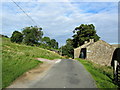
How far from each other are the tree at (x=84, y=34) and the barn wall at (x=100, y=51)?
58.4 ft

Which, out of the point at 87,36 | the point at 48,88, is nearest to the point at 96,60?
the point at 87,36

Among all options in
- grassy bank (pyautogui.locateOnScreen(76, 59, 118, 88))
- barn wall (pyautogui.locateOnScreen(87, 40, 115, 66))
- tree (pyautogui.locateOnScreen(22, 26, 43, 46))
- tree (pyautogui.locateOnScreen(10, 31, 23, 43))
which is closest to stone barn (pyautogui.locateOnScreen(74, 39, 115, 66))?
barn wall (pyautogui.locateOnScreen(87, 40, 115, 66))

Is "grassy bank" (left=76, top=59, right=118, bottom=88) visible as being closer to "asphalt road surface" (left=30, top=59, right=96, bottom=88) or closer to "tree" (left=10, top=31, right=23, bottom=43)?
"asphalt road surface" (left=30, top=59, right=96, bottom=88)

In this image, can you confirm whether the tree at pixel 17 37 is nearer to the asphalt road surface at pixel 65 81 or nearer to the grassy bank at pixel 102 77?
the grassy bank at pixel 102 77

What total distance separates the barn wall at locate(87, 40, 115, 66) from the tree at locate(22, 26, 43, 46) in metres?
45.5

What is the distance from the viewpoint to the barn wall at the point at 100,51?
108 feet

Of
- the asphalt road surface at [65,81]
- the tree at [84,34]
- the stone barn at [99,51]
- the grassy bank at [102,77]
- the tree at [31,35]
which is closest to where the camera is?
the asphalt road surface at [65,81]

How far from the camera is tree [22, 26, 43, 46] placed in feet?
237

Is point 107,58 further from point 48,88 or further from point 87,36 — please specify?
point 48,88

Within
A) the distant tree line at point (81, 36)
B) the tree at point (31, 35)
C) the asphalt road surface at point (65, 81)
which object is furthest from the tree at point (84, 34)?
the asphalt road surface at point (65, 81)

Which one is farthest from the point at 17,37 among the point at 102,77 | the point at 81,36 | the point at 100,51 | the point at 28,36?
the point at 102,77

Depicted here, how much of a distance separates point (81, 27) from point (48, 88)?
49880 mm

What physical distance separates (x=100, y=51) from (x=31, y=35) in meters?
46.6

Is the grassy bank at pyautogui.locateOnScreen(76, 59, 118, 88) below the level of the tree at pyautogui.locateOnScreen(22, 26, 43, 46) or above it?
below
